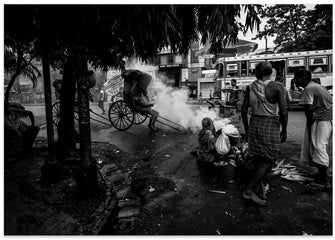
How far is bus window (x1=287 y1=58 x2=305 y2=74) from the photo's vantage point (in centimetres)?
1452

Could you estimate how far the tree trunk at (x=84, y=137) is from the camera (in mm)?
3418

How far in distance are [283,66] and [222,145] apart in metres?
12.5

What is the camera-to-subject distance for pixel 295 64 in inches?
578

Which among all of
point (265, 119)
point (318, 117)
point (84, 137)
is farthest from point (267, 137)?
point (84, 137)

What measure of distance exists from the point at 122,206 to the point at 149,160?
2123 mm

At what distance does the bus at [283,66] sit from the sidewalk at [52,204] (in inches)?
518

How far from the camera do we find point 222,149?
4719 millimetres

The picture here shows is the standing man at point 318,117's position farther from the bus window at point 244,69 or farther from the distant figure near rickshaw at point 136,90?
the bus window at point 244,69

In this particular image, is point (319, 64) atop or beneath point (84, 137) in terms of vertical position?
atop

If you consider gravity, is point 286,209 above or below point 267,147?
below

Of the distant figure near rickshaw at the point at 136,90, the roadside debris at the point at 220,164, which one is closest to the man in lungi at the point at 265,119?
the roadside debris at the point at 220,164

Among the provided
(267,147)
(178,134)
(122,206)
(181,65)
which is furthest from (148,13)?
(181,65)

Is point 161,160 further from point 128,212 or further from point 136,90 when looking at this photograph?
point 136,90

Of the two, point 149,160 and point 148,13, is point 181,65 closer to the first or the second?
point 149,160
